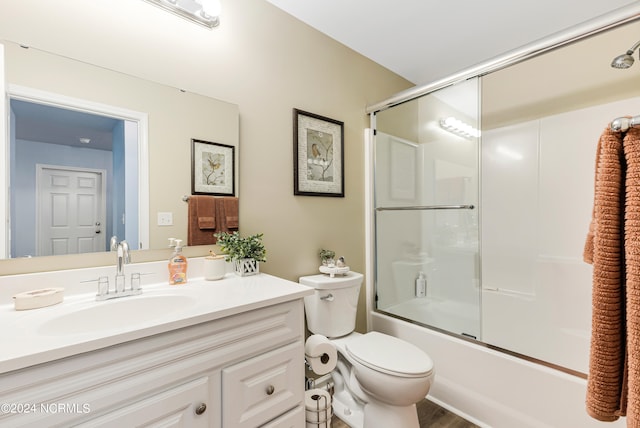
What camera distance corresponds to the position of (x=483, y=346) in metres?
1.61

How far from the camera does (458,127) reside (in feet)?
6.46

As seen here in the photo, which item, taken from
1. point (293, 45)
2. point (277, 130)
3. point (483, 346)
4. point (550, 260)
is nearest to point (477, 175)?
point (550, 260)

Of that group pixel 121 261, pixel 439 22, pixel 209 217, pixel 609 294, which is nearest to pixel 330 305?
pixel 209 217

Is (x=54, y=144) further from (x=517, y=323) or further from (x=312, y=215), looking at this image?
(x=517, y=323)

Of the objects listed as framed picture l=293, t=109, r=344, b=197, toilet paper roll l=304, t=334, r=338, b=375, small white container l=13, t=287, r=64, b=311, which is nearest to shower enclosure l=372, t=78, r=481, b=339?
framed picture l=293, t=109, r=344, b=197

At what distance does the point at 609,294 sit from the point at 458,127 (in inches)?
62.0

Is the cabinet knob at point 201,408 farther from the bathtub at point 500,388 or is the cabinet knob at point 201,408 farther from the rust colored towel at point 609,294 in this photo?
the bathtub at point 500,388

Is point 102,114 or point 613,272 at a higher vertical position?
point 102,114

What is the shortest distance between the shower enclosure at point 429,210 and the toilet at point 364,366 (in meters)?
0.56

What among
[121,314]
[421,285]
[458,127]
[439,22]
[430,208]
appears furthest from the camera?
[421,285]

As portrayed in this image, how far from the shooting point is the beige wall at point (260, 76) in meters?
1.12

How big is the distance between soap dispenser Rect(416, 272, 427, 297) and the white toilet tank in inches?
28.4

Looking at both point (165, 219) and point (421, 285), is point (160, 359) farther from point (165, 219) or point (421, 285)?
point (421, 285)

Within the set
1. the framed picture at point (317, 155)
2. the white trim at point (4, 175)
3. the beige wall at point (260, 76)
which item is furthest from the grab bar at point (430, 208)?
the white trim at point (4, 175)
